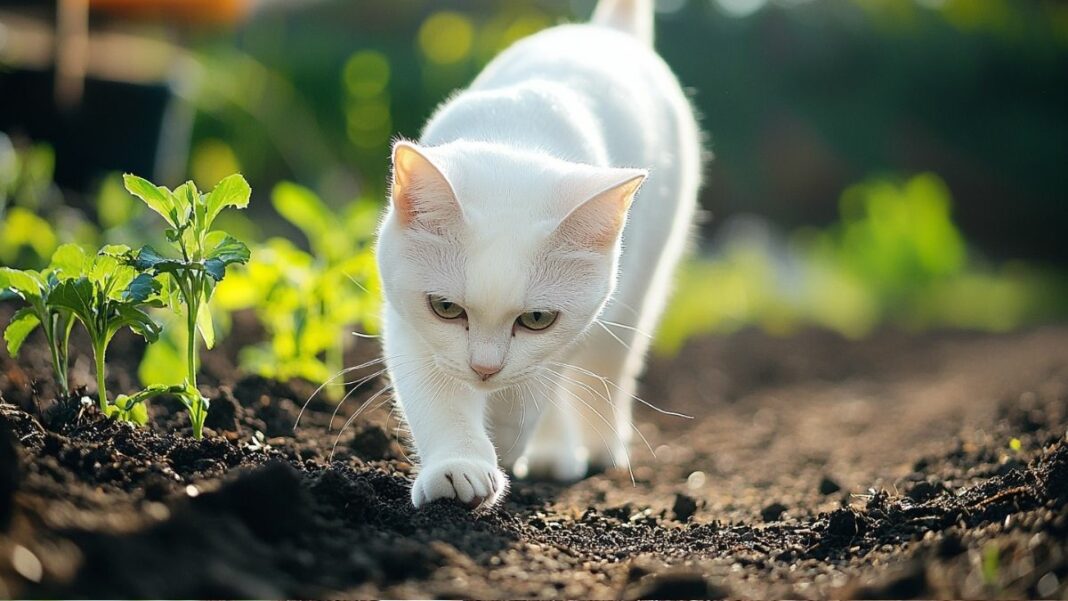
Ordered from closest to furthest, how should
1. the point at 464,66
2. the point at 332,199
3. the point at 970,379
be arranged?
the point at 970,379 → the point at 332,199 → the point at 464,66

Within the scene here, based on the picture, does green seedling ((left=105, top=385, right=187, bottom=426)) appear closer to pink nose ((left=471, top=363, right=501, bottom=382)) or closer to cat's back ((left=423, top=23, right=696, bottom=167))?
pink nose ((left=471, top=363, right=501, bottom=382))

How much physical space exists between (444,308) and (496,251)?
7.9 inches

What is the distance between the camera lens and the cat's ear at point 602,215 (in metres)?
2.59

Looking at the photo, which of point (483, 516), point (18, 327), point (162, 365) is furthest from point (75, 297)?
point (483, 516)

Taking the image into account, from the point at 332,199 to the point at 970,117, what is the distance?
7250mm

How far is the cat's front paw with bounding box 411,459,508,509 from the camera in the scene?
102 inches

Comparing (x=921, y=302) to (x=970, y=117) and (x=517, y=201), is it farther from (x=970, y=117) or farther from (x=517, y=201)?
(x=517, y=201)

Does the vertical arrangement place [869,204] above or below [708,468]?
above

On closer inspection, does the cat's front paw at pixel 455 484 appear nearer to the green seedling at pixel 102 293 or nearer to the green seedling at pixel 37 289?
the green seedling at pixel 102 293

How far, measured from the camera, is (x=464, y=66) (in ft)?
33.1

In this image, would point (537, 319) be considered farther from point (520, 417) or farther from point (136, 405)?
point (136, 405)

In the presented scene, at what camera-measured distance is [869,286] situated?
26.5ft

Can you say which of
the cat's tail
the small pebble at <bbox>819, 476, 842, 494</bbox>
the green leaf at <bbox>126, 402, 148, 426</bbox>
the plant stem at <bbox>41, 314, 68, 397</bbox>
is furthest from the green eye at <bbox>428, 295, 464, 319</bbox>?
the cat's tail

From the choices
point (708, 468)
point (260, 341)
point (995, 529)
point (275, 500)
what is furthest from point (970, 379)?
point (275, 500)
